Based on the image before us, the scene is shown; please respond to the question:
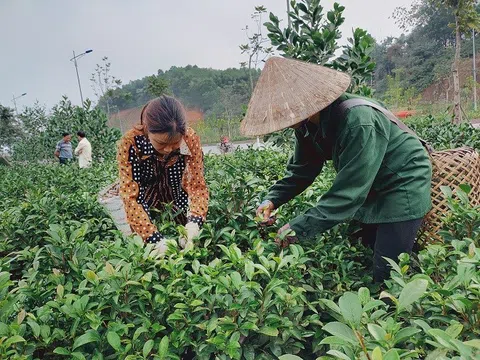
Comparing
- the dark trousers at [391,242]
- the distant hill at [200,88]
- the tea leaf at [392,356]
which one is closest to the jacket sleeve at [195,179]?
the dark trousers at [391,242]

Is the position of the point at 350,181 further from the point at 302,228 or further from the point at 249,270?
the point at 249,270

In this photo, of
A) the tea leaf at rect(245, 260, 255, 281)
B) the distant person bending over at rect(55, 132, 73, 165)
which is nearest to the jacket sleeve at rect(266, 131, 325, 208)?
the tea leaf at rect(245, 260, 255, 281)

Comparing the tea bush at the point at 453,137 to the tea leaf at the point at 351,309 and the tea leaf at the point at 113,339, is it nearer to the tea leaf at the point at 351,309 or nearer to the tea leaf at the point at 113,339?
the tea leaf at the point at 351,309

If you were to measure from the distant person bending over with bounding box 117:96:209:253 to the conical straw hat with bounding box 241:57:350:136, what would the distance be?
1.27ft

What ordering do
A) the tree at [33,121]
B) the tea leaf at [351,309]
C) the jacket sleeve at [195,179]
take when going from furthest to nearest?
the tree at [33,121] < the jacket sleeve at [195,179] < the tea leaf at [351,309]

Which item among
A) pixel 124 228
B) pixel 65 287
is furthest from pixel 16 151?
pixel 65 287

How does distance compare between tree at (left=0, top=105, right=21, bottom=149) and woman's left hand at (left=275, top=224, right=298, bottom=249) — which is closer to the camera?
woman's left hand at (left=275, top=224, right=298, bottom=249)

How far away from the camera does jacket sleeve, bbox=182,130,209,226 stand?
1918 mm

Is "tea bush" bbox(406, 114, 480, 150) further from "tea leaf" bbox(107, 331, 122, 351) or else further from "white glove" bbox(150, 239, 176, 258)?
"tea leaf" bbox(107, 331, 122, 351)

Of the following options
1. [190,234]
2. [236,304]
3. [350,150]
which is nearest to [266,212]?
[190,234]

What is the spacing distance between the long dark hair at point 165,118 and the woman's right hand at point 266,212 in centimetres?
51

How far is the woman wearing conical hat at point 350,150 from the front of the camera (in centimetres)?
152

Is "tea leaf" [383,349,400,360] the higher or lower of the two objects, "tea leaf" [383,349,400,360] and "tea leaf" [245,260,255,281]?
the higher

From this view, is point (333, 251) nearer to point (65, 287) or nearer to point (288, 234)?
point (288, 234)
